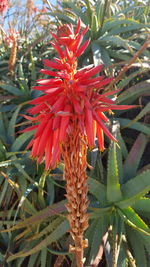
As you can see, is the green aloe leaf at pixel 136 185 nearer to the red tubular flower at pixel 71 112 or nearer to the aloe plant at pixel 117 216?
the aloe plant at pixel 117 216

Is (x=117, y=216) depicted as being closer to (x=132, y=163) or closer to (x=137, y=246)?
(x=137, y=246)

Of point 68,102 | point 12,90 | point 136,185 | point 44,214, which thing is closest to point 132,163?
point 136,185

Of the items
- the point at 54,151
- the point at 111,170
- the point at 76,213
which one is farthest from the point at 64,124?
the point at 111,170

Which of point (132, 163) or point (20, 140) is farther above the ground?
point (20, 140)

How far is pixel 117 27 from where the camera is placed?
1.97m

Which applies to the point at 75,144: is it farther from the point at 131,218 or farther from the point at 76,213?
the point at 131,218

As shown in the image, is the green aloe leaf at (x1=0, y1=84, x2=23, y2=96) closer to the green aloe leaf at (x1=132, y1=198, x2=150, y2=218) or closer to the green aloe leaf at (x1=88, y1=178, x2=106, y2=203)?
the green aloe leaf at (x1=88, y1=178, x2=106, y2=203)

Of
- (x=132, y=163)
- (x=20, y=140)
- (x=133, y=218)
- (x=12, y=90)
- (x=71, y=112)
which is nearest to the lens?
(x=71, y=112)

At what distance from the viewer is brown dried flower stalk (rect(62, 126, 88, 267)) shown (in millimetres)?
777

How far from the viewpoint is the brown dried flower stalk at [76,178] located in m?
0.78

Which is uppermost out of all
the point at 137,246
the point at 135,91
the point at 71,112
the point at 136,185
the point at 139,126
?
the point at 71,112

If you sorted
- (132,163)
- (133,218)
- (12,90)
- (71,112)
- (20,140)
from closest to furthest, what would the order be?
(71,112) < (133,218) < (132,163) < (20,140) < (12,90)

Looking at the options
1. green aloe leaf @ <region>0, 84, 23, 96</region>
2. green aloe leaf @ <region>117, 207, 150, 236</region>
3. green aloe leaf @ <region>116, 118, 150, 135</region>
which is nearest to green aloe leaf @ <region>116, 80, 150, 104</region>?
green aloe leaf @ <region>116, 118, 150, 135</region>

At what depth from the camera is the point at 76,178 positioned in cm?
81
